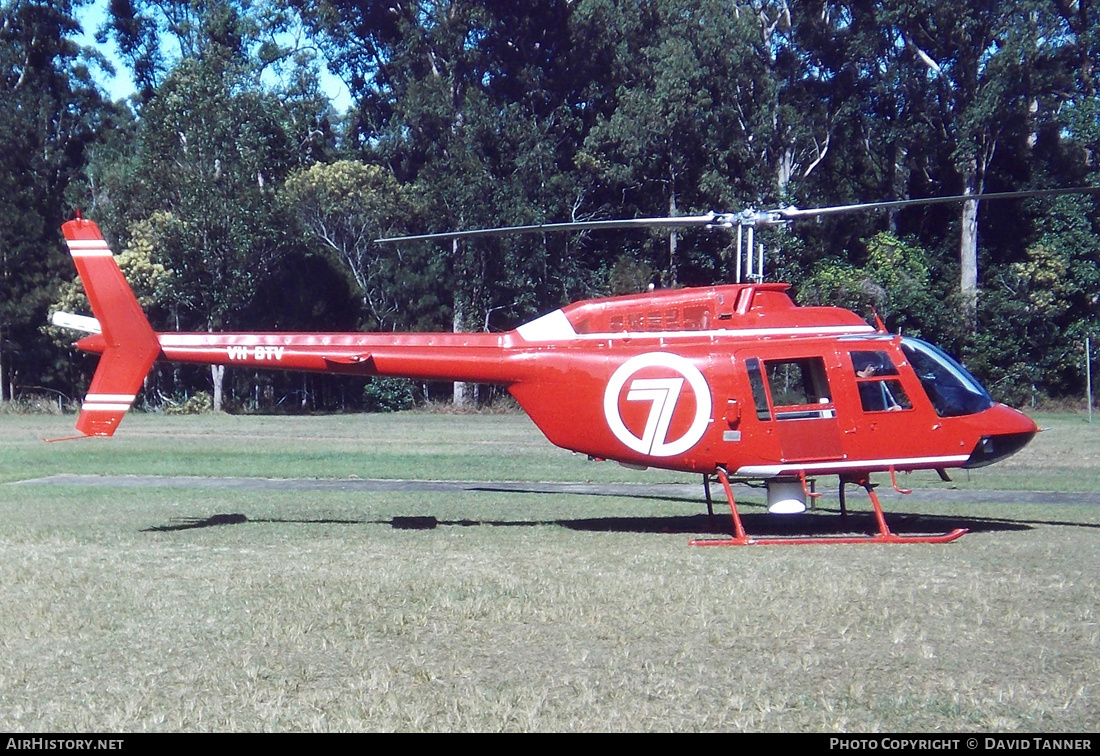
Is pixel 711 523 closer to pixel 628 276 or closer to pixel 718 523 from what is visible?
pixel 718 523

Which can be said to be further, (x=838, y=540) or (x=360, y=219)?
(x=360, y=219)

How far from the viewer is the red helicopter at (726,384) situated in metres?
12.4


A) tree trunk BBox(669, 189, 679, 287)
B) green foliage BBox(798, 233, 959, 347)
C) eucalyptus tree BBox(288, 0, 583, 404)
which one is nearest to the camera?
green foliage BBox(798, 233, 959, 347)

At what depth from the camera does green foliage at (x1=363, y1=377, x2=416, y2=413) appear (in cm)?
4738

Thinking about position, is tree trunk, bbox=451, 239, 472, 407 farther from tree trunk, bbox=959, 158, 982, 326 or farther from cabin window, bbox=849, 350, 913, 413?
cabin window, bbox=849, 350, 913, 413

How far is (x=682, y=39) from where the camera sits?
146 ft

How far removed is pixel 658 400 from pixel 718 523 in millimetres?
2310

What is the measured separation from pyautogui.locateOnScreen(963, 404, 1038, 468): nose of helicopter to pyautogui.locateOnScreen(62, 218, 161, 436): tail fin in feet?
29.3

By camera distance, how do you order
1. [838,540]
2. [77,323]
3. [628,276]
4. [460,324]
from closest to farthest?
[838,540] → [77,323] → [628,276] → [460,324]

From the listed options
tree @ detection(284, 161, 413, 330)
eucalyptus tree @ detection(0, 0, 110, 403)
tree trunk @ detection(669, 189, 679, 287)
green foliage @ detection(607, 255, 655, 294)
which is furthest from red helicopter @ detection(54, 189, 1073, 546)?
eucalyptus tree @ detection(0, 0, 110, 403)

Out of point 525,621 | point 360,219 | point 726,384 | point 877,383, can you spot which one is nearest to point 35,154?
point 360,219

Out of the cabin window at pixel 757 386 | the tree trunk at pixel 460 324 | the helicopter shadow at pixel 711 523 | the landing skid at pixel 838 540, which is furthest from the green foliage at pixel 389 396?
the landing skid at pixel 838 540

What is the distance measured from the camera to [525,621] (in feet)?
28.0
